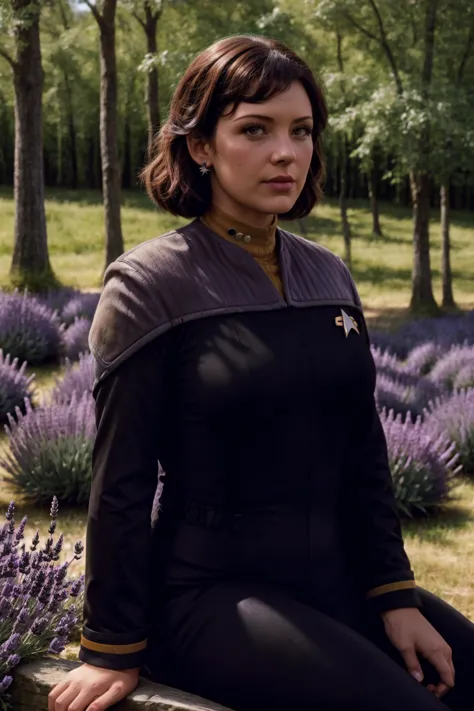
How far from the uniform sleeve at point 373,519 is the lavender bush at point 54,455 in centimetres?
341

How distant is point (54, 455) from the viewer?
5.80 metres

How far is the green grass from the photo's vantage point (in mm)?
23000

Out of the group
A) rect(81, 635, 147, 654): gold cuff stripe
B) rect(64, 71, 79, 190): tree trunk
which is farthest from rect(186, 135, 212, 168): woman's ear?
rect(64, 71, 79, 190): tree trunk

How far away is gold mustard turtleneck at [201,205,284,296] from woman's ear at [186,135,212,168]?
0.11 metres

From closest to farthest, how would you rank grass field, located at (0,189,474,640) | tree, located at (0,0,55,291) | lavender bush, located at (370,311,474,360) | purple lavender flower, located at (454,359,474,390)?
grass field, located at (0,189,474,640), purple lavender flower, located at (454,359,474,390), lavender bush, located at (370,311,474,360), tree, located at (0,0,55,291)

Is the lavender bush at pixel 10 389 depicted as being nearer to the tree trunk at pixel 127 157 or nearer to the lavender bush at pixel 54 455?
the lavender bush at pixel 54 455

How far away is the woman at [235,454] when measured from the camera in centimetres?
206

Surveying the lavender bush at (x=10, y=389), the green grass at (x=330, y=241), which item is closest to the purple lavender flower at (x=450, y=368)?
the lavender bush at (x=10, y=389)

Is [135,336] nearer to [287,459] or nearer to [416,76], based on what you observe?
[287,459]

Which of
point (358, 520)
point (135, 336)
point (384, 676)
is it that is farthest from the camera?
point (358, 520)

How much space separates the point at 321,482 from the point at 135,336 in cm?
55

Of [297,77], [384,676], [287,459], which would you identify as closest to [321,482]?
[287,459]

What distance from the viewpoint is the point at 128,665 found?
208cm

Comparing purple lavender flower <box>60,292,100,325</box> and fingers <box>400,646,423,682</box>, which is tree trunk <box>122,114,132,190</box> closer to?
purple lavender flower <box>60,292,100,325</box>
